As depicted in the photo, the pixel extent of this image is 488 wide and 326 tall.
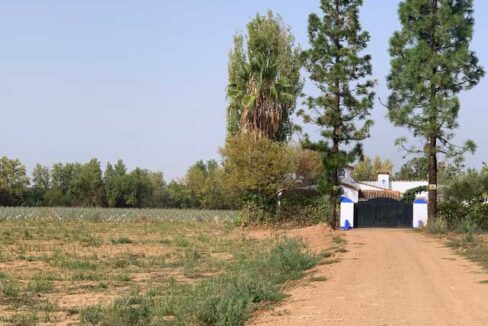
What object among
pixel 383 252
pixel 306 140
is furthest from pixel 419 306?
pixel 306 140

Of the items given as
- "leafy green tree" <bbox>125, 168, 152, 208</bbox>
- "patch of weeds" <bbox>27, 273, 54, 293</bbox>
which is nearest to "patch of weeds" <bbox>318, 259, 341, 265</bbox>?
"patch of weeds" <bbox>27, 273, 54, 293</bbox>

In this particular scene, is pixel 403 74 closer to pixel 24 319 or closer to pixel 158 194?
pixel 24 319

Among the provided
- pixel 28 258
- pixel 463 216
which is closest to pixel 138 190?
pixel 463 216

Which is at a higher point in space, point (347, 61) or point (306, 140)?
point (347, 61)

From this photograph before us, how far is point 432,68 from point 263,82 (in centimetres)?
1315

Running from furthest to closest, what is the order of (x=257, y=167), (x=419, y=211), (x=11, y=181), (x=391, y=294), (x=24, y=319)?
(x=11, y=181) < (x=257, y=167) < (x=419, y=211) < (x=391, y=294) < (x=24, y=319)

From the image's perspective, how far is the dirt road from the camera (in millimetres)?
9680

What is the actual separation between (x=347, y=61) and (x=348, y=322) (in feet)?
71.6

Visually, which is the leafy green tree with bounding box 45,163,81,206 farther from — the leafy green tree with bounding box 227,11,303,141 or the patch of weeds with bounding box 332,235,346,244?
the patch of weeds with bounding box 332,235,346,244

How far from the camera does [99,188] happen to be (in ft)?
336

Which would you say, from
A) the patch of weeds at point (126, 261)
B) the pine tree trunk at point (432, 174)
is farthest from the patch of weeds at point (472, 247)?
the patch of weeds at point (126, 261)

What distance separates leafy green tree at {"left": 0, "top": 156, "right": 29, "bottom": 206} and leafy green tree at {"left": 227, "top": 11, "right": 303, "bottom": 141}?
199 feet

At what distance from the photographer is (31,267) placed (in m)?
19.6

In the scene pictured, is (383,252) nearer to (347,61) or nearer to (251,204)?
(347,61)
